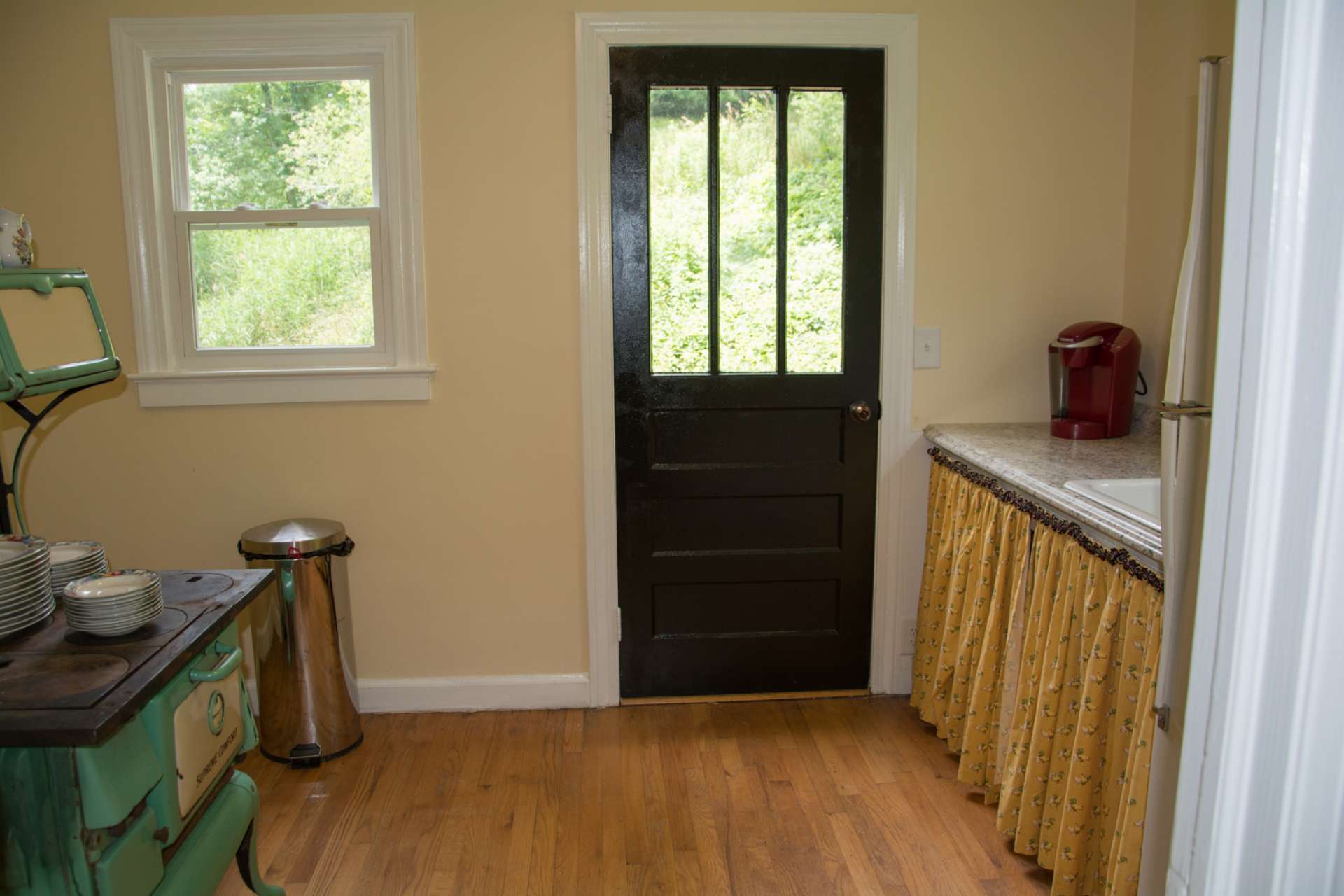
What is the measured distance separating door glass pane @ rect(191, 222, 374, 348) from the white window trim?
0.06m

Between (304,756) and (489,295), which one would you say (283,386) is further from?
(304,756)

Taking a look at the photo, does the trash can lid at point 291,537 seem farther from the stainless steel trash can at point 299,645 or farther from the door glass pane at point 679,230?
the door glass pane at point 679,230

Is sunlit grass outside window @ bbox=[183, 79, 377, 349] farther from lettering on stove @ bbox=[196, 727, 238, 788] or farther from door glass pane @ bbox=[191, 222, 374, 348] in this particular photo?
lettering on stove @ bbox=[196, 727, 238, 788]

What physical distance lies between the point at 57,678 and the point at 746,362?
1993 mm

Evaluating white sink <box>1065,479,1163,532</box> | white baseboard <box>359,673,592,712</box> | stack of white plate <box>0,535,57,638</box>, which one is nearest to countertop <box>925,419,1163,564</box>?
white sink <box>1065,479,1163,532</box>

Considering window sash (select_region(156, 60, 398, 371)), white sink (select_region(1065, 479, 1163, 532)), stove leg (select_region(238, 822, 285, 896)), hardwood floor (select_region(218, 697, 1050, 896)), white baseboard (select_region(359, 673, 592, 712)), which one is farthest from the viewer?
white baseboard (select_region(359, 673, 592, 712))

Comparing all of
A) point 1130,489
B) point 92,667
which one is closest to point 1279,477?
point 92,667

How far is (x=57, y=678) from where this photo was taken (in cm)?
139

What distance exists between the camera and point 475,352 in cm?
287

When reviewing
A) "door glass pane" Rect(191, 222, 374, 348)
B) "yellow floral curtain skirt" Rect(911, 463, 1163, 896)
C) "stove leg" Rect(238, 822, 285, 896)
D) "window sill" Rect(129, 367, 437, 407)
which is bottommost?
"stove leg" Rect(238, 822, 285, 896)

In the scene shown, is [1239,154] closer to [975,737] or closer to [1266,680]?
[1266,680]

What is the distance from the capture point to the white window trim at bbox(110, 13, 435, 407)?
2.69 meters

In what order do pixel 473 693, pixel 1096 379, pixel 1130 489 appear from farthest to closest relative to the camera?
pixel 473 693
pixel 1096 379
pixel 1130 489

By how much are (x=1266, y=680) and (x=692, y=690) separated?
2595 millimetres
